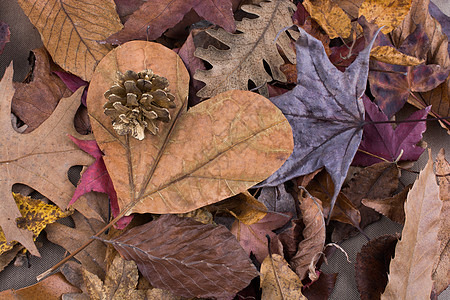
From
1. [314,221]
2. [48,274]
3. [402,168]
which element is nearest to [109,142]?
[48,274]

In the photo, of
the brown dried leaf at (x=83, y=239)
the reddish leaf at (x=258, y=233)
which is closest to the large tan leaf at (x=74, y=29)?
the brown dried leaf at (x=83, y=239)

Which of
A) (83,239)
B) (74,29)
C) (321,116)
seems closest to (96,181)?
(83,239)

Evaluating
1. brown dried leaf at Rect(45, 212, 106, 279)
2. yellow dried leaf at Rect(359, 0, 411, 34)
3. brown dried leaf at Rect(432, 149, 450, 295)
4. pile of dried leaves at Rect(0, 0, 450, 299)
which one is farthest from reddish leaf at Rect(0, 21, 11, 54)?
brown dried leaf at Rect(432, 149, 450, 295)

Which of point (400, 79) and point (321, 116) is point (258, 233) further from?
point (400, 79)

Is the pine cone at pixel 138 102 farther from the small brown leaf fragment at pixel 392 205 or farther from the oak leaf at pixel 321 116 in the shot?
the small brown leaf fragment at pixel 392 205

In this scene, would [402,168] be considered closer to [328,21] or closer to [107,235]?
[328,21]
